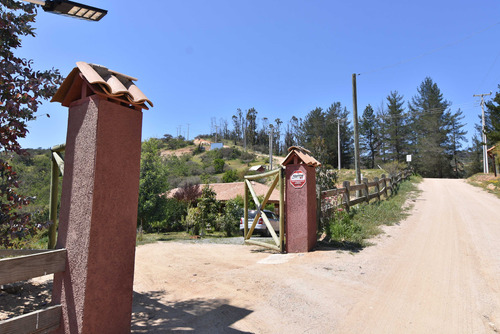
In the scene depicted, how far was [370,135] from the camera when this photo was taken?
59688 millimetres

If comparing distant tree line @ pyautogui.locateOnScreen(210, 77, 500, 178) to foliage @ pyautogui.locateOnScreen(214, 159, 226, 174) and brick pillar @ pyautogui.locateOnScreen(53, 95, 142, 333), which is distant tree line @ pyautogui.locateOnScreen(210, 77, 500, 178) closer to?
foliage @ pyautogui.locateOnScreen(214, 159, 226, 174)

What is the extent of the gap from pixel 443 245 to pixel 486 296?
116 inches

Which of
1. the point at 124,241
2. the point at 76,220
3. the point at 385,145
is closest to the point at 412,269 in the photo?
the point at 124,241

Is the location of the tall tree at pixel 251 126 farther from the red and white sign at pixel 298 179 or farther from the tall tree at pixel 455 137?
the red and white sign at pixel 298 179

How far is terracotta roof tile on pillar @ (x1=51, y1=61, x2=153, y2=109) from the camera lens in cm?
250

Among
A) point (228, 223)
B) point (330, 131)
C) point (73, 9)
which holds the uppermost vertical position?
point (330, 131)

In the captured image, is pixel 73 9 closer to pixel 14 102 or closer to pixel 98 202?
pixel 14 102

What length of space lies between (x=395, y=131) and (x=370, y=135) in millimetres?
5524

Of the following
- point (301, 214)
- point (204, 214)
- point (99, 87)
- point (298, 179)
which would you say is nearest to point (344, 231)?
point (301, 214)

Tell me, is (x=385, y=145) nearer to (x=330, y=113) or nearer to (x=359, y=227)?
(x=330, y=113)

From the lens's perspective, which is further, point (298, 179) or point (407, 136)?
point (407, 136)

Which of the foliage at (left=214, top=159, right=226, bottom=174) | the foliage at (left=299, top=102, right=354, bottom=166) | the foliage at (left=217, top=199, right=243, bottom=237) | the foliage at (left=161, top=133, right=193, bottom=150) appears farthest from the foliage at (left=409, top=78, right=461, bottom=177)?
the foliage at (left=161, top=133, right=193, bottom=150)

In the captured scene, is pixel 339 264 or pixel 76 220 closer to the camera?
pixel 76 220

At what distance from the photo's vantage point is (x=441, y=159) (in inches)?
1813
